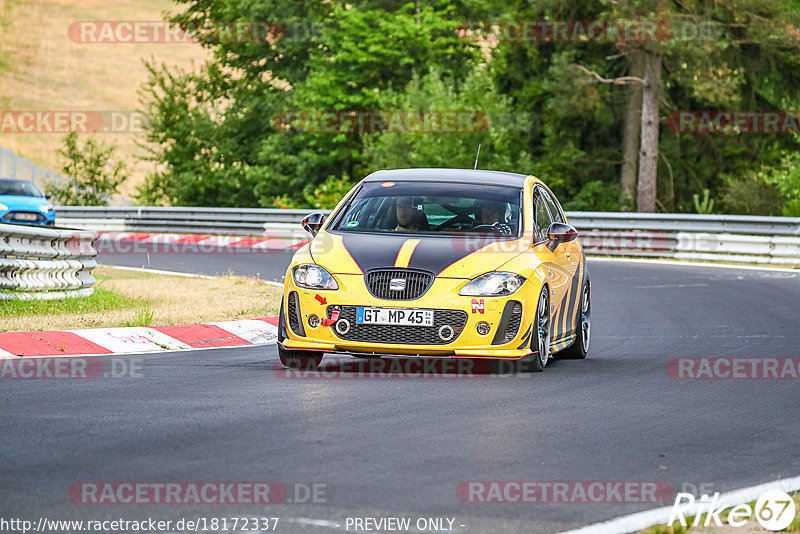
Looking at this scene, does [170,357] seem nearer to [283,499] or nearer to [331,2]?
[283,499]

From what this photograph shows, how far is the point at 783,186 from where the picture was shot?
33344 mm

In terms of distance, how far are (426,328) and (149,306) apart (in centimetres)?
602

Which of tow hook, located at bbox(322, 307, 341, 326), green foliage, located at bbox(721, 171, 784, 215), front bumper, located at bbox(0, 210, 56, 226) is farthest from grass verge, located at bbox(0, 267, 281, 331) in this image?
green foliage, located at bbox(721, 171, 784, 215)

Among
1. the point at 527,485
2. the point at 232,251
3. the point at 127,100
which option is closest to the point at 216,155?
the point at 232,251

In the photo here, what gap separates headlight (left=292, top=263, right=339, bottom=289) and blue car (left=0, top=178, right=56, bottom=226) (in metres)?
21.3

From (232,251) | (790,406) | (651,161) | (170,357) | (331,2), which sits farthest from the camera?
(331,2)

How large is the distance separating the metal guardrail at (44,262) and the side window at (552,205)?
5.41m

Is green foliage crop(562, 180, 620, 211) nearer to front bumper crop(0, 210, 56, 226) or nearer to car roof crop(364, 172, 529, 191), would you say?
front bumper crop(0, 210, 56, 226)

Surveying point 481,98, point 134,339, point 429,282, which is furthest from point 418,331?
point 481,98

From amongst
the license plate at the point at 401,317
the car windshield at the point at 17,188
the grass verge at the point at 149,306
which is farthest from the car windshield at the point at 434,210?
the car windshield at the point at 17,188

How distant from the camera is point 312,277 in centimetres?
983

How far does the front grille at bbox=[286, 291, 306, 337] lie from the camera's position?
9789 mm

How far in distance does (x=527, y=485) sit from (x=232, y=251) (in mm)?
24007

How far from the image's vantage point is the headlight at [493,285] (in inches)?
378
